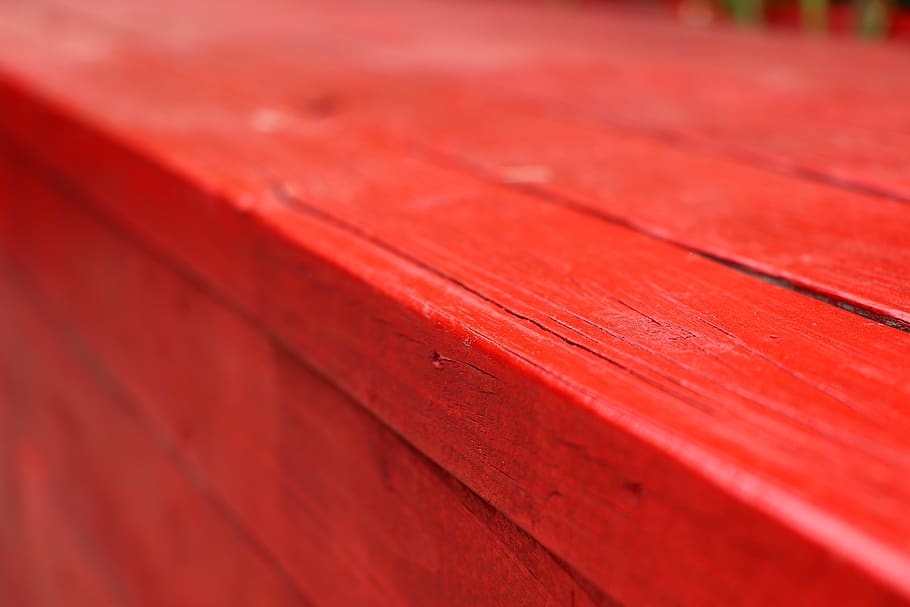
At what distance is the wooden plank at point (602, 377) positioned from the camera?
0.31 m

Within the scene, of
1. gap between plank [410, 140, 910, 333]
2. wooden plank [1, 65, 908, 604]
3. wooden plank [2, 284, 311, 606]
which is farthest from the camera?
wooden plank [2, 284, 311, 606]

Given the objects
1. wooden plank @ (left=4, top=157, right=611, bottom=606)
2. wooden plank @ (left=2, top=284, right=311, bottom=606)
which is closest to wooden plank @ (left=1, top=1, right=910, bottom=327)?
wooden plank @ (left=4, top=157, right=611, bottom=606)

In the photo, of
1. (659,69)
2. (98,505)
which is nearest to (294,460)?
(98,505)

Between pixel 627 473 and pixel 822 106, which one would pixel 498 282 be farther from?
pixel 822 106

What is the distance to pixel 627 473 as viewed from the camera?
0.36 meters

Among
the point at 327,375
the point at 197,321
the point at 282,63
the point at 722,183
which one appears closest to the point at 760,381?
the point at 327,375

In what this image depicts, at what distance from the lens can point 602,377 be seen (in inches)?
15.3

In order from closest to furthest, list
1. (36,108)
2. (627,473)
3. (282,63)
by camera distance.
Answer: (627,473)
(36,108)
(282,63)

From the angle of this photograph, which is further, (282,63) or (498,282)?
(282,63)

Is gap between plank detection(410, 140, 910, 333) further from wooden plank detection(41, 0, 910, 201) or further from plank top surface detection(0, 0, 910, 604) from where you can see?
wooden plank detection(41, 0, 910, 201)

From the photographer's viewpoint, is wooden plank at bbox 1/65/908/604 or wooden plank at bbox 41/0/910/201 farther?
wooden plank at bbox 41/0/910/201

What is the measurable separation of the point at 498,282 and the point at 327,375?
0.14 metres

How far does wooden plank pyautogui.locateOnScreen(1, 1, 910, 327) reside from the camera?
1.78 feet

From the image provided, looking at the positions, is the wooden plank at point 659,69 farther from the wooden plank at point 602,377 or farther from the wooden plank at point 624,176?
the wooden plank at point 602,377
